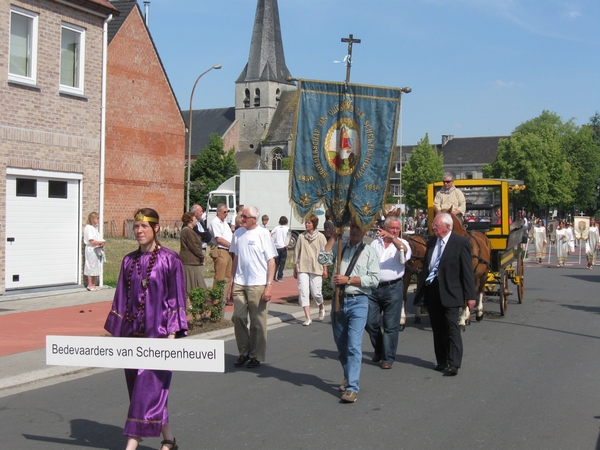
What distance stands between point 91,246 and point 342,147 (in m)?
10.1

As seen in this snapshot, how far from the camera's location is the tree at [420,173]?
321 ft

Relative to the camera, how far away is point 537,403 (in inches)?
298

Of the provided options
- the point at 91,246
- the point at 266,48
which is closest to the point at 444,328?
the point at 91,246

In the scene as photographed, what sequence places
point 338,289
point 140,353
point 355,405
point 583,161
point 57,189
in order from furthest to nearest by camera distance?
point 583,161 < point 57,189 < point 338,289 < point 355,405 < point 140,353

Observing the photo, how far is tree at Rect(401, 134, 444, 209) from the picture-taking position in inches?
3853

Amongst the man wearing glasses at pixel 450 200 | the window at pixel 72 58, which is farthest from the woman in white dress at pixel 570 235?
the window at pixel 72 58

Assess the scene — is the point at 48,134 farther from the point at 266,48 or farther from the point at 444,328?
the point at 266,48

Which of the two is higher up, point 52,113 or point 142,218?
point 52,113

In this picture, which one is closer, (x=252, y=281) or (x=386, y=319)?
(x=252, y=281)

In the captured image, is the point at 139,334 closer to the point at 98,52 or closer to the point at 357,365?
the point at 357,365

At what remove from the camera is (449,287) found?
29.1 ft

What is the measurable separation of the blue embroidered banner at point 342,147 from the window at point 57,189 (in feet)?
31.8

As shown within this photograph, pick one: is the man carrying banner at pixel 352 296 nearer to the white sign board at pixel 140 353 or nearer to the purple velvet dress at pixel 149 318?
the purple velvet dress at pixel 149 318

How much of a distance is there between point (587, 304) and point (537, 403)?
32.5ft
